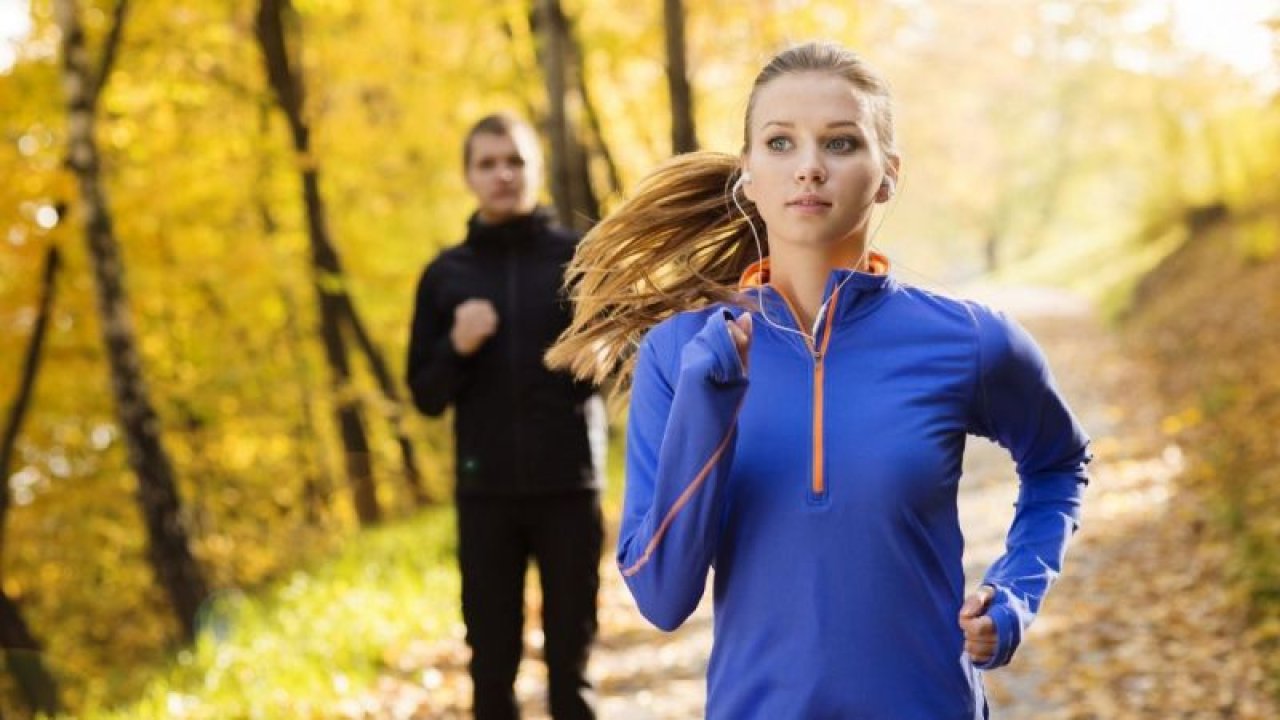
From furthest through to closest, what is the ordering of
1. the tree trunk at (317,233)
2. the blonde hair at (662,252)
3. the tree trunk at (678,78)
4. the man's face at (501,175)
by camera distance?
the tree trunk at (317,233) → the tree trunk at (678,78) → the man's face at (501,175) → the blonde hair at (662,252)

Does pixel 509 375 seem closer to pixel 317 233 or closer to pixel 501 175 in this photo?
pixel 501 175

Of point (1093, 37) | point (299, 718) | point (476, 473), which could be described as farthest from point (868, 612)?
point (1093, 37)

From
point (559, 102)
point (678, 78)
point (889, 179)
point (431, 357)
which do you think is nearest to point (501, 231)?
point (431, 357)

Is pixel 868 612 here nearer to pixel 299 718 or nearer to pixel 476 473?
pixel 476 473

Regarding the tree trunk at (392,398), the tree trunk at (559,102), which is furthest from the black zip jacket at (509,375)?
the tree trunk at (392,398)

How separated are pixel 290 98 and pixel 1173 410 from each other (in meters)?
9.77

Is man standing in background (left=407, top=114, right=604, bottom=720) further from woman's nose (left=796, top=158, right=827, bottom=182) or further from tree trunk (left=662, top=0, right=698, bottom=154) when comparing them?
tree trunk (left=662, top=0, right=698, bottom=154)

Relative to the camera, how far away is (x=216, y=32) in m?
15.0

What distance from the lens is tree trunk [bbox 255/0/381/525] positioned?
14789 mm

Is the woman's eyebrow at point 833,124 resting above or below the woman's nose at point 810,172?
above

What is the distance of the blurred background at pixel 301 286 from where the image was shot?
9.84 m

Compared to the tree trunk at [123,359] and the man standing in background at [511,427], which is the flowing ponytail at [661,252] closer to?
the man standing in background at [511,427]

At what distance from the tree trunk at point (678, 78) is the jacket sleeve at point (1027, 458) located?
981 centimetres

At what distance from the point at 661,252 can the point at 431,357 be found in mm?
2093
